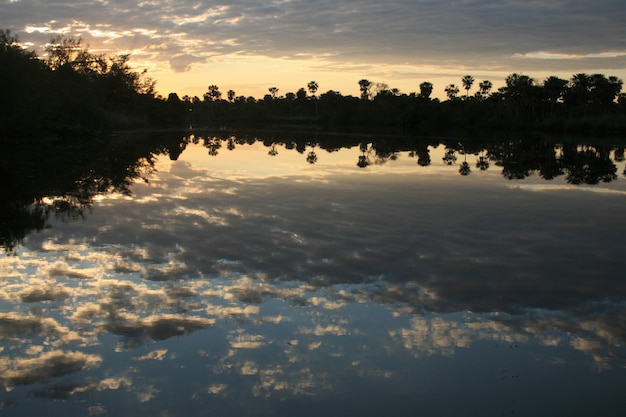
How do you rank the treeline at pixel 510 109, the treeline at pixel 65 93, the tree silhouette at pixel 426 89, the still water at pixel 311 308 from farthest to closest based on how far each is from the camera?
the tree silhouette at pixel 426 89 < the treeline at pixel 510 109 < the treeline at pixel 65 93 < the still water at pixel 311 308

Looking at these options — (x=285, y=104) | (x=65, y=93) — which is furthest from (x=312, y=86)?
(x=65, y=93)

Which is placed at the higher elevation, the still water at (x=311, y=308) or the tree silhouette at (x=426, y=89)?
the tree silhouette at (x=426, y=89)

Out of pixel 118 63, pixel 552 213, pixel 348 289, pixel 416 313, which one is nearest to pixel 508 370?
pixel 416 313

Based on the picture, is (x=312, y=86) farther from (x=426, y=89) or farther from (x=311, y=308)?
(x=311, y=308)

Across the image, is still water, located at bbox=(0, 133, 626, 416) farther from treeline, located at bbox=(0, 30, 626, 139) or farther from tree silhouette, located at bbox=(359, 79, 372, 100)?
tree silhouette, located at bbox=(359, 79, 372, 100)

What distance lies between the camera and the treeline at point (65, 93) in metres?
35.8

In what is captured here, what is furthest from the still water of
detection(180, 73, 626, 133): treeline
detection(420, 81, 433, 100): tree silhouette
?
detection(420, 81, 433, 100): tree silhouette

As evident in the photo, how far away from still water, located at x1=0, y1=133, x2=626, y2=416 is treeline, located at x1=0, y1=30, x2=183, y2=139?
23007 millimetres

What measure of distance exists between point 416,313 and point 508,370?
1744 millimetres

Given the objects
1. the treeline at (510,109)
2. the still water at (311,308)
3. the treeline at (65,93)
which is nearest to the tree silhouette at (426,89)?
the treeline at (510,109)

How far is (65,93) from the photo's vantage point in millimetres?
49406

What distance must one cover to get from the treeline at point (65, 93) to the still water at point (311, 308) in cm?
2301

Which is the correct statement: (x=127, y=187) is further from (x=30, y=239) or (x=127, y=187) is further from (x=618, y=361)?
(x=618, y=361)

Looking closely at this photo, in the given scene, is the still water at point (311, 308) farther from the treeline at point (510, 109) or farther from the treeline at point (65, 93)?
the treeline at point (510, 109)
